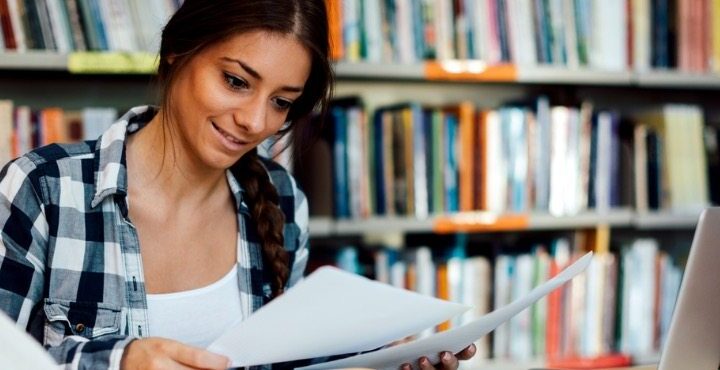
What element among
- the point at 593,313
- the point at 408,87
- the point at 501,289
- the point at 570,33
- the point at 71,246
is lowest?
the point at 593,313

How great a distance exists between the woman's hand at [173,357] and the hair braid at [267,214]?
1.46 feet

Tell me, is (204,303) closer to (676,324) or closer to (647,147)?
(676,324)

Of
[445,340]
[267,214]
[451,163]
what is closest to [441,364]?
[445,340]

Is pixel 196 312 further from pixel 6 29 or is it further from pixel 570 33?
pixel 570 33

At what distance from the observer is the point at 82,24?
174cm

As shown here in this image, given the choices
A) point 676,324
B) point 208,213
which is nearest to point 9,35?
point 208,213

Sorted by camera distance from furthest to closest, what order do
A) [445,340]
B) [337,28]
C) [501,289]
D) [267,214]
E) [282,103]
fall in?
[501,289], [337,28], [267,214], [282,103], [445,340]

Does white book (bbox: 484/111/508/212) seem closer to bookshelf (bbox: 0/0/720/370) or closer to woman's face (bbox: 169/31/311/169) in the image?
bookshelf (bbox: 0/0/720/370)

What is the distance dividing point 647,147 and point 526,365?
24.6 inches

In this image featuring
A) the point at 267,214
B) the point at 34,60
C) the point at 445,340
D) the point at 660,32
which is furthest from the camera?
the point at 660,32

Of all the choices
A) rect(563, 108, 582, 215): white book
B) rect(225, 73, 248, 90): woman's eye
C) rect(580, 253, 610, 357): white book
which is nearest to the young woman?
rect(225, 73, 248, 90): woman's eye

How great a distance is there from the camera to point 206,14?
1.14 metres

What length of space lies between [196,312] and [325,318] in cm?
42

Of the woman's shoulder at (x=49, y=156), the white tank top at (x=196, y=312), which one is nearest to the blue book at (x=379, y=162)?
the white tank top at (x=196, y=312)
